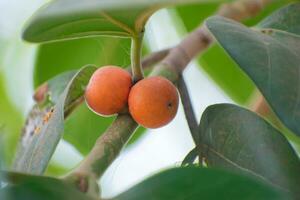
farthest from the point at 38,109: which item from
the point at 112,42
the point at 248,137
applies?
the point at 248,137

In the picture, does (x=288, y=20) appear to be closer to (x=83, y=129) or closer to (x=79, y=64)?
(x=83, y=129)

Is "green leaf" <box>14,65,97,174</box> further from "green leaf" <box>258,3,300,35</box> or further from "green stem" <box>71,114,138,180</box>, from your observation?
"green leaf" <box>258,3,300,35</box>

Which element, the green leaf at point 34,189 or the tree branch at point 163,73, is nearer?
the green leaf at point 34,189

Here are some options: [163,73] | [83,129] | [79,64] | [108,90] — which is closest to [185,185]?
→ [108,90]

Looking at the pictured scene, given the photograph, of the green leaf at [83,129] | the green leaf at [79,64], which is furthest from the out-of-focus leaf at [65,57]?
the green leaf at [83,129]

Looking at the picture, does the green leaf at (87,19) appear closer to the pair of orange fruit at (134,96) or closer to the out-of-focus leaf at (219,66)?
the pair of orange fruit at (134,96)

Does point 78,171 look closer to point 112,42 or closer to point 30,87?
point 112,42
